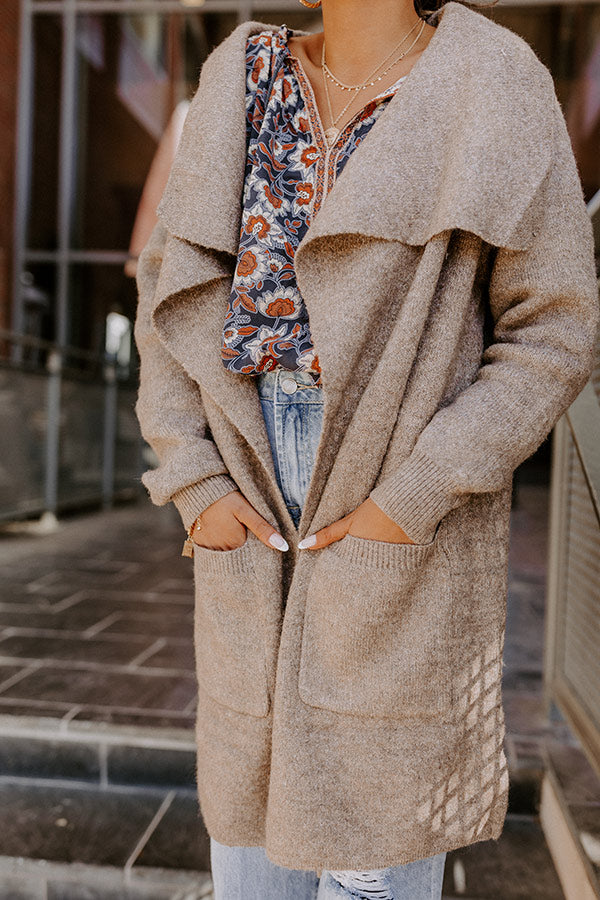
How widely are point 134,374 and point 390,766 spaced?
7.67m

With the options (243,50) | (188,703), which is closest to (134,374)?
(188,703)

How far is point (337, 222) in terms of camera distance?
39.2 inches

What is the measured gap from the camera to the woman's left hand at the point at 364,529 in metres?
1.03

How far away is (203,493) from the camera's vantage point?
1.15 meters

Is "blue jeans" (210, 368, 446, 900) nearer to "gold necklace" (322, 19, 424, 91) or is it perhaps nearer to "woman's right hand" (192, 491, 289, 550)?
"woman's right hand" (192, 491, 289, 550)

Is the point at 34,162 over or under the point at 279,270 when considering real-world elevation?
over

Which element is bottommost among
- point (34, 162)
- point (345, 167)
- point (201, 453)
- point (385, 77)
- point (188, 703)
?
point (188, 703)

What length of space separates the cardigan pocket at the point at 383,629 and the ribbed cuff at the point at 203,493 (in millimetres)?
194

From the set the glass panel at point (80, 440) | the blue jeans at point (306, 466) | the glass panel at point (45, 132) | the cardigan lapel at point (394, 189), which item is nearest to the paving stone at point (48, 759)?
the blue jeans at point (306, 466)

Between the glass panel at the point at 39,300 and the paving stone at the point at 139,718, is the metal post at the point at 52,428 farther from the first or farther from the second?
the paving stone at the point at 139,718

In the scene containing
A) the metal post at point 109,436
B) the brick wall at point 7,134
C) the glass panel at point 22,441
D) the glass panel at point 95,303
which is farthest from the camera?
the glass panel at point 95,303

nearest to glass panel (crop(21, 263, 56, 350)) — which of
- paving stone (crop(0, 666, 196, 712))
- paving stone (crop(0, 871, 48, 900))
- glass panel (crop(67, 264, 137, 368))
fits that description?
glass panel (crop(67, 264, 137, 368))

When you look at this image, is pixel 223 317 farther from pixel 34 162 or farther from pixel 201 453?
pixel 34 162

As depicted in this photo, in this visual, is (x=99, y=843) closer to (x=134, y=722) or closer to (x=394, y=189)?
(x=134, y=722)
